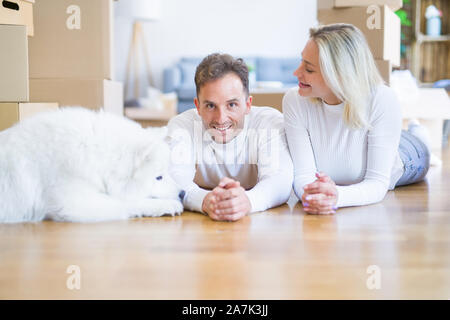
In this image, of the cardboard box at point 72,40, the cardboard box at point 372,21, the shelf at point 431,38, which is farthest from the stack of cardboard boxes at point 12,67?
the shelf at point 431,38

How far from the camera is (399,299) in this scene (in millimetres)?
1093

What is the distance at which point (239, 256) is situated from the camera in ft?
4.58

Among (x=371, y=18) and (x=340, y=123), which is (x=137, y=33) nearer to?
(x=371, y=18)

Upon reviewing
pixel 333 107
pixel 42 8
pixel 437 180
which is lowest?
pixel 437 180

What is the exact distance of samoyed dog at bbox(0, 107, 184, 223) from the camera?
1.74 metres

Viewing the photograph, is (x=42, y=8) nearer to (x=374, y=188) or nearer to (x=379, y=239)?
(x=374, y=188)

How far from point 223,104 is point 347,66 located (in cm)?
48

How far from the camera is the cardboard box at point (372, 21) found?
262 cm

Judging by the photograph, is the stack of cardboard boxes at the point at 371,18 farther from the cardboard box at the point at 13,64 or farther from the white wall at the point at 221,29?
the white wall at the point at 221,29

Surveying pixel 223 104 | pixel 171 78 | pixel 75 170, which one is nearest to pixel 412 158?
pixel 223 104

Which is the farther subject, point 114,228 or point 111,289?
point 114,228

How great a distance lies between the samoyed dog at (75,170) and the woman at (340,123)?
561mm

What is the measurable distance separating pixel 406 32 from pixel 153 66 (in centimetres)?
365

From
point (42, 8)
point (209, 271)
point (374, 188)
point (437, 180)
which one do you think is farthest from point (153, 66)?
point (209, 271)
